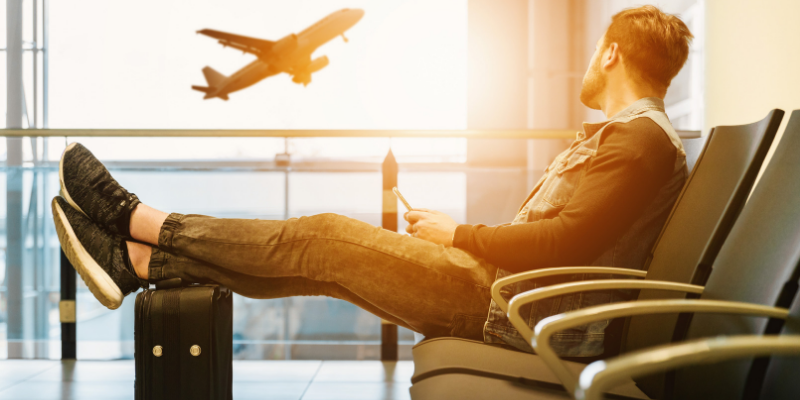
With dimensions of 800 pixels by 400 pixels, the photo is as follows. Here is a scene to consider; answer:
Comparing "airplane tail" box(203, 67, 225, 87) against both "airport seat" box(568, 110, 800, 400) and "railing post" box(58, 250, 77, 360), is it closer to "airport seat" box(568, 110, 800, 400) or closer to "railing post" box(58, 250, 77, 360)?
"railing post" box(58, 250, 77, 360)

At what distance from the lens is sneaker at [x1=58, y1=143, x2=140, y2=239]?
120 centimetres

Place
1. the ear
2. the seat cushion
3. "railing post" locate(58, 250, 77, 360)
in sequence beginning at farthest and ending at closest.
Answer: "railing post" locate(58, 250, 77, 360) < the ear < the seat cushion

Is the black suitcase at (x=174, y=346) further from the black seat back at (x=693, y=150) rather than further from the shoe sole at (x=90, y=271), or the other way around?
the black seat back at (x=693, y=150)

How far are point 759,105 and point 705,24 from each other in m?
0.69

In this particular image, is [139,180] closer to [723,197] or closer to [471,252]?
[471,252]

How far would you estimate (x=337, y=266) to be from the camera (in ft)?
3.74

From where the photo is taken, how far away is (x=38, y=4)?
525 centimetres

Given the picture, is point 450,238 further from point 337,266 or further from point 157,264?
point 157,264

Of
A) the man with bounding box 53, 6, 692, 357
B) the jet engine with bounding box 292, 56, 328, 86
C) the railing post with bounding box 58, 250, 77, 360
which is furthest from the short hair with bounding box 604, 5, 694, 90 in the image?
the jet engine with bounding box 292, 56, 328, 86

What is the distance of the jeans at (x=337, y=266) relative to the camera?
1.09m

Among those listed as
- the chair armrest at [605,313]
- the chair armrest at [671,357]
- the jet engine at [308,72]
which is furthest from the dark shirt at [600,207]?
the jet engine at [308,72]

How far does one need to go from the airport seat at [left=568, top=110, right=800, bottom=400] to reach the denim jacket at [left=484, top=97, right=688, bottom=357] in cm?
22

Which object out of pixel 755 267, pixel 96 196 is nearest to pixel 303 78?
pixel 96 196

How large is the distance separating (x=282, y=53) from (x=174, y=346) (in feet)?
16.8
